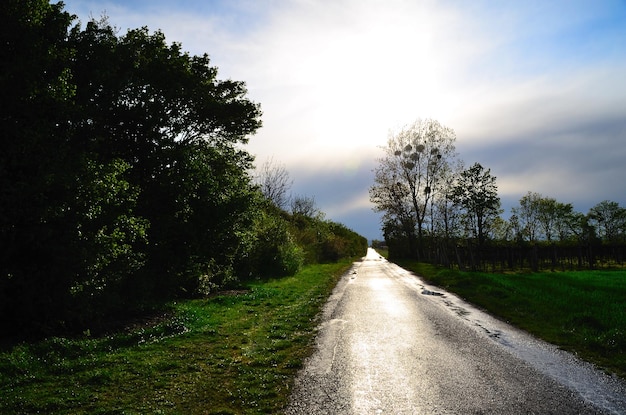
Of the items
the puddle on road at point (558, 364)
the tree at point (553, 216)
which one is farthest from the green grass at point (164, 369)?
the tree at point (553, 216)

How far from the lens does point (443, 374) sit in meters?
7.57

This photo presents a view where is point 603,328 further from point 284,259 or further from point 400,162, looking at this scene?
point 400,162

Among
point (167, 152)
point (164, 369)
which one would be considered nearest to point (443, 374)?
point (164, 369)

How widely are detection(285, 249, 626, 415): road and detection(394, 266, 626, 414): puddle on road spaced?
0.02 m

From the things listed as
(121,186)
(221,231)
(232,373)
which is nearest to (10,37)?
(121,186)

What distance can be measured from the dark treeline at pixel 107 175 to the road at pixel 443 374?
24.0ft

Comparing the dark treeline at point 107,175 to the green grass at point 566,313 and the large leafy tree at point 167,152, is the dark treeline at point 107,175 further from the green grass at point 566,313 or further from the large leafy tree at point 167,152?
the green grass at point 566,313

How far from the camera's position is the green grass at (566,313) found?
30.6 feet

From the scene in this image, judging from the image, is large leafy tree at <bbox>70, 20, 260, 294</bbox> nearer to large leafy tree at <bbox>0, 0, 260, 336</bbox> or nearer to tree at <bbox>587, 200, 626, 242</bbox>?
large leafy tree at <bbox>0, 0, 260, 336</bbox>

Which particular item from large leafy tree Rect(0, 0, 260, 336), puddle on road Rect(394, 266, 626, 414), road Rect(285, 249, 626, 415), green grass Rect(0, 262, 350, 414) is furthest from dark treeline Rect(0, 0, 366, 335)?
puddle on road Rect(394, 266, 626, 414)

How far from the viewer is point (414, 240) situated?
6869cm

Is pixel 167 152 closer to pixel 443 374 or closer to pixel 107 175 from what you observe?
pixel 107 175

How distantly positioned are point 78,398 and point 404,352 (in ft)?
22.1

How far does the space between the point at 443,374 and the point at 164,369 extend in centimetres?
578
